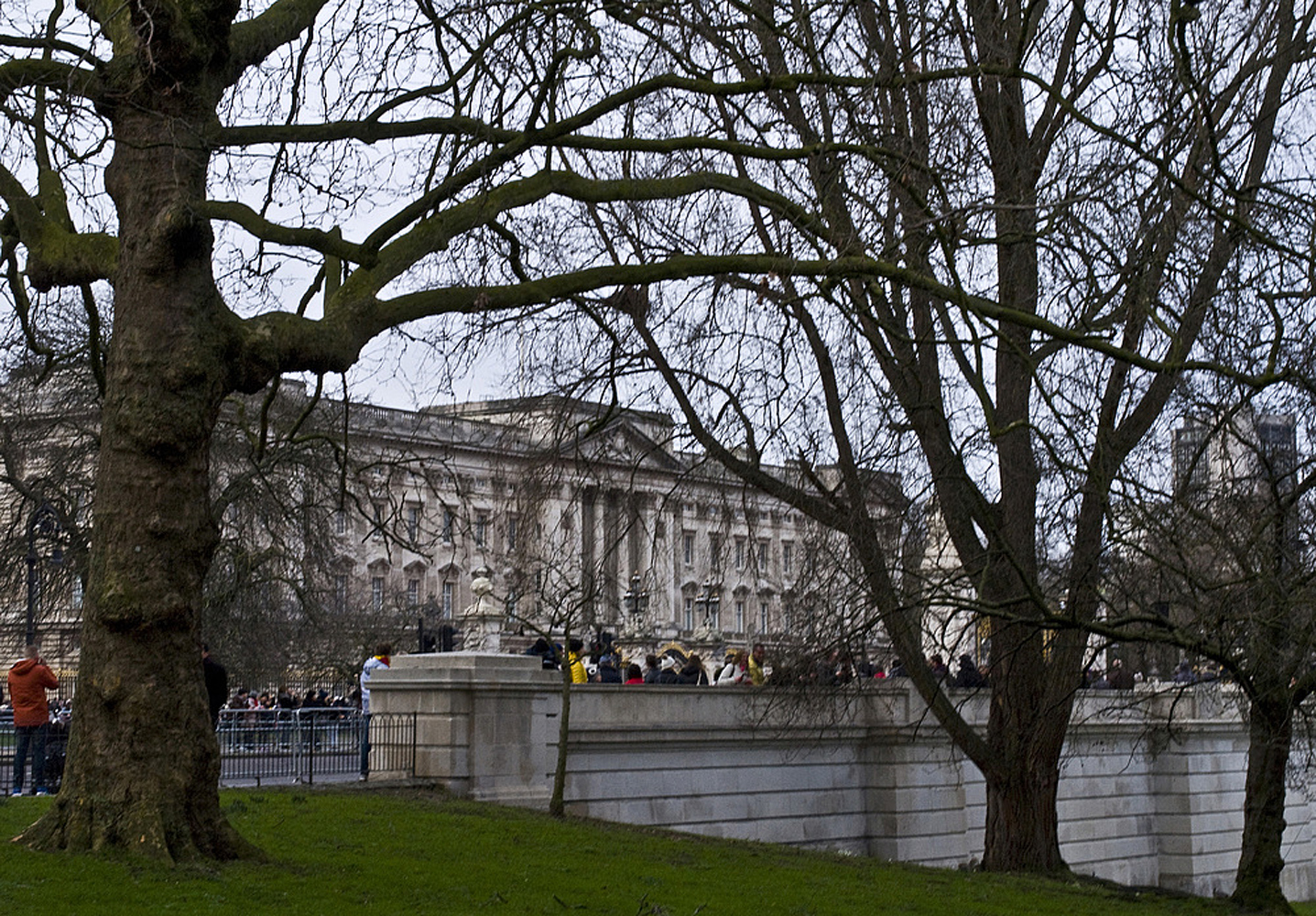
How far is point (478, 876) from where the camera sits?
43.1 feet

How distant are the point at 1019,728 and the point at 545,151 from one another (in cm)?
→ 1057

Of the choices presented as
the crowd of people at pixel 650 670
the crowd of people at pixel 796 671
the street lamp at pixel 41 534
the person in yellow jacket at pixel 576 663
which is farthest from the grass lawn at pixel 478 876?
the street lamp at pixel 41 534

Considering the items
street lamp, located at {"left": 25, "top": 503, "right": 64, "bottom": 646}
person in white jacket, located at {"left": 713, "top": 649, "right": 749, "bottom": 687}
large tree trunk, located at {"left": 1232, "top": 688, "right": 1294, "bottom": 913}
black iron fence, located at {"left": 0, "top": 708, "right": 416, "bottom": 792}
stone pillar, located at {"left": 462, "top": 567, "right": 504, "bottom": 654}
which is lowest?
large tree trunk, located at {"left": 1232, "top": 688, "right": 1294, "bottom": 913}

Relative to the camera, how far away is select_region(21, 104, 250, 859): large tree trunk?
11.5 metres

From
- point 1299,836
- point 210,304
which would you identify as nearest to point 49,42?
point 210,304

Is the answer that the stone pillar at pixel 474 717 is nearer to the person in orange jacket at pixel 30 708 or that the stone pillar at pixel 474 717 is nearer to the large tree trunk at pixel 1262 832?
the person in orange jacket at pixel 30 708

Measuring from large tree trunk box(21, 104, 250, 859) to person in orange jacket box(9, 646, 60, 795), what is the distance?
772 centimetres

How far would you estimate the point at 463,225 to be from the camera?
1346cm

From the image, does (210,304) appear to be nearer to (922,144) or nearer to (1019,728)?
(922,144)

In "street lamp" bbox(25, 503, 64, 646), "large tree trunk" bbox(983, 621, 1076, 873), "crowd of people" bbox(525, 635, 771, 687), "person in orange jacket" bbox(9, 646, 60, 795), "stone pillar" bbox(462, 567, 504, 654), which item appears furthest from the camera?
"stone pillar" bbox(462, 567, 504, 654)

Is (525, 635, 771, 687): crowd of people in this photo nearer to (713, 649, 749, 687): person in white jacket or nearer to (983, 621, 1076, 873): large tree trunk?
(713, 649, 749, 687): person in white jacket

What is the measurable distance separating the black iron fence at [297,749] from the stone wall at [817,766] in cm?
28

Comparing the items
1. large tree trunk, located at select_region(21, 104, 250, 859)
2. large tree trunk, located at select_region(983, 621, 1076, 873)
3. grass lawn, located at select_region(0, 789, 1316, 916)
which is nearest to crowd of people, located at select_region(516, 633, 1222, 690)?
large tree trunk, located at select_region(983, 621, 1076, 873)

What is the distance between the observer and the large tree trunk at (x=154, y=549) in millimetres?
11547
